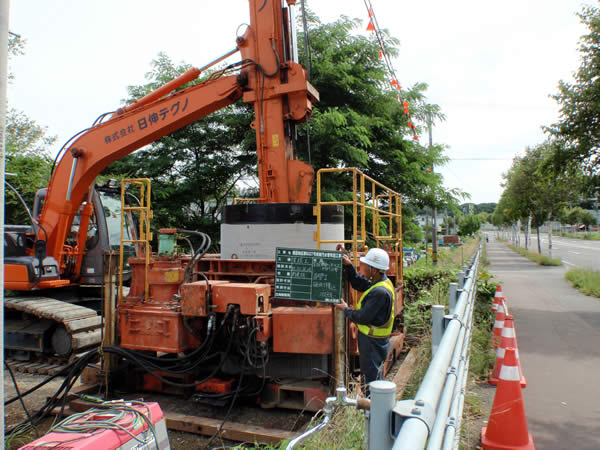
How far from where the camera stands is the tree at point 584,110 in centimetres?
1115

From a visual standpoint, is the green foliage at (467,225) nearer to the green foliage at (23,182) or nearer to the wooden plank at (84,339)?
the green foliage at (23,182)

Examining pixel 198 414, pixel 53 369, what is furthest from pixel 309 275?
pixel 53 369

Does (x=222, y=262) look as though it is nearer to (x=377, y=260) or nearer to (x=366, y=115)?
(x=377, y=260)

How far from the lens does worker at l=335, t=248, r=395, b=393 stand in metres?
4.82

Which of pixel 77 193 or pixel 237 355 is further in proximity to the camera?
pixel 77 193

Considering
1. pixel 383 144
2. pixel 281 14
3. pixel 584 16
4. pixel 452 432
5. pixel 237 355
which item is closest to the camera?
pixel 452 432

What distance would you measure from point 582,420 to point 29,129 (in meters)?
29.8

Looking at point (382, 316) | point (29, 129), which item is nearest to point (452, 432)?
point (382, 316)

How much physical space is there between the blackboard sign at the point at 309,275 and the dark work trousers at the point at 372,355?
70cm

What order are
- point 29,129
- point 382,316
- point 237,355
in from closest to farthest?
point 382,316, point 237,355, point 29,129

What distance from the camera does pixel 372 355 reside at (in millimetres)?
5043

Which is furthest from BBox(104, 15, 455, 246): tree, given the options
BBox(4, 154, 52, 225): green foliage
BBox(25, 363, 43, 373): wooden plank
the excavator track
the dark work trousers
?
the dark work trousers

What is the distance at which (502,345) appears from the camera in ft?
19.0

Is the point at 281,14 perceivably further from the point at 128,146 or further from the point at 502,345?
the point at 502,345
